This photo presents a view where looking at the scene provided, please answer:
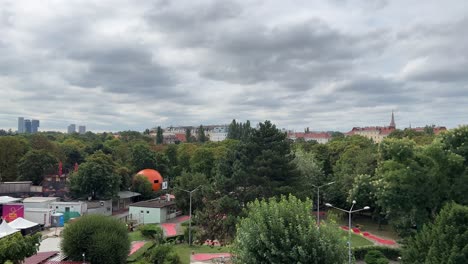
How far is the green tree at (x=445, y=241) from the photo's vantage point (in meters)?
20.0

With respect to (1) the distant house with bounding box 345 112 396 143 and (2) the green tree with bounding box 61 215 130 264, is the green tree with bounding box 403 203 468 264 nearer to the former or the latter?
(2) the green tree with bounding box 61 215 130 264

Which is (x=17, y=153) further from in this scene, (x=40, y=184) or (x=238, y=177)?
(x=238, y=177)

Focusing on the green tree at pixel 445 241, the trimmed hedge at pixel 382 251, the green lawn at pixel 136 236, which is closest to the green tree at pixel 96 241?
the green lawn at pixel 136 236

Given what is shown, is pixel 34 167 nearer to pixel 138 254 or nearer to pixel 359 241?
pixel 138 254

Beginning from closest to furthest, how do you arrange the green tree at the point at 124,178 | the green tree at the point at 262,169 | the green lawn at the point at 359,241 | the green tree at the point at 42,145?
the green tree at the point at 262,169 < the green lawn at the point at 359,241 < the green tree at the point at 124,178 < the green tree at the point at 42,145

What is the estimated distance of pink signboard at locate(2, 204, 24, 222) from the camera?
39781mm

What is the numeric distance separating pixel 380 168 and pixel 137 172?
1732 inches

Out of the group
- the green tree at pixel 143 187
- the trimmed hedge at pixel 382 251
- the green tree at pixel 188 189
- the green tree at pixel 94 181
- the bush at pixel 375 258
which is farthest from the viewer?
the green tree at pixel 143 187

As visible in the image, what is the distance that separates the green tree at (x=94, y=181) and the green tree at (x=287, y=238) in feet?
121

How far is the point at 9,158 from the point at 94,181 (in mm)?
19062

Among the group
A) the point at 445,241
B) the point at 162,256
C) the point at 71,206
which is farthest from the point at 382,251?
the point at 71,206

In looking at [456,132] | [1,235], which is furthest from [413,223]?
[1,235]

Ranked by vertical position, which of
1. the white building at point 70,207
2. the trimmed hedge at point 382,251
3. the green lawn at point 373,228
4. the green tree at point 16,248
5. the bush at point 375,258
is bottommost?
the green lawn at point 373,228

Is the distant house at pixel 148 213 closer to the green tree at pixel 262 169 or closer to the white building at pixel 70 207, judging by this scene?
the white building at pixel 70 207
